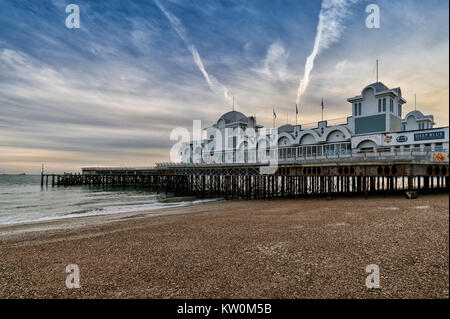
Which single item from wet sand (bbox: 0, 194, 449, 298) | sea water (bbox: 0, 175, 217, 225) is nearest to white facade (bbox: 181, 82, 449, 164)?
sea water (bbox: 0, 175, 217, 225)

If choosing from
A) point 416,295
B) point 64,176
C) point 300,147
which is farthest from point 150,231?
point 64,176

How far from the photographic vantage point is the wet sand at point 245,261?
4215mm

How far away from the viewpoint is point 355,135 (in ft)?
89.5

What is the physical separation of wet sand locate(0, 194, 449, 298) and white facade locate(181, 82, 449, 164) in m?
19.8

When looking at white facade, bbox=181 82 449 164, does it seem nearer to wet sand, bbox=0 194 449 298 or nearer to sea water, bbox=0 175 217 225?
sea water, bbox=0 175 217 225

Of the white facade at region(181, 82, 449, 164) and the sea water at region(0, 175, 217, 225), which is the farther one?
the white facade at region(181, 82, 449, 164)

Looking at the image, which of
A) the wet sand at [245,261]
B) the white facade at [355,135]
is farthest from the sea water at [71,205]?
the white facade at [355,135]

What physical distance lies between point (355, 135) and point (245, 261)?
26.8m

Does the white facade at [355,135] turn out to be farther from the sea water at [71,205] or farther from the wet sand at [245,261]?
the wet sand at [245,261]

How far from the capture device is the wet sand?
4215 mm

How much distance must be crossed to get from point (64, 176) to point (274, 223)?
65.8 meters

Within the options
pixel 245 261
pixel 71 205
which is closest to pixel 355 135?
pixel 245 261

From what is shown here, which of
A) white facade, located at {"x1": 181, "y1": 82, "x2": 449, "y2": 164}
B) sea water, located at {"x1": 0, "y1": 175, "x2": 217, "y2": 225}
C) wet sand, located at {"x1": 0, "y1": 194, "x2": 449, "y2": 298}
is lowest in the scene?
sea water, located at {"x1": 0, "y1": 175, "x2": 217, "y2": 225}
